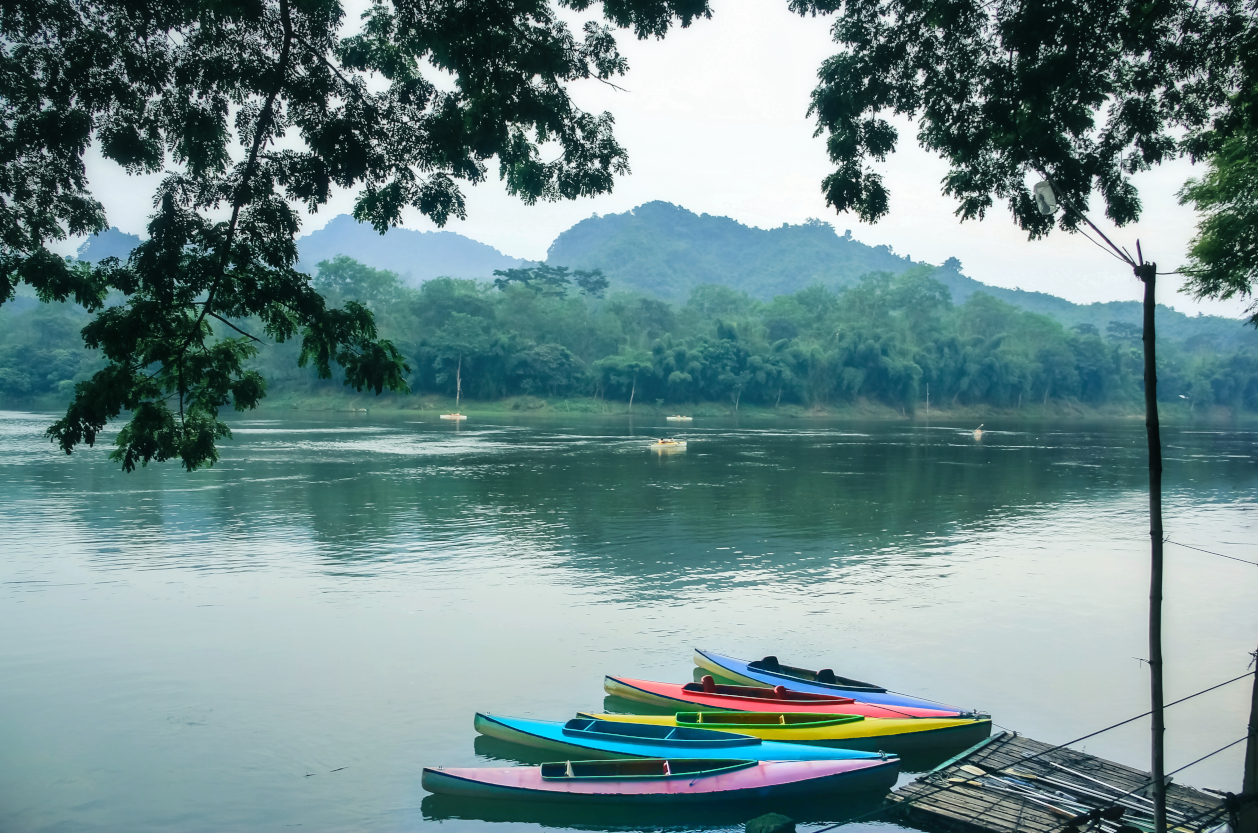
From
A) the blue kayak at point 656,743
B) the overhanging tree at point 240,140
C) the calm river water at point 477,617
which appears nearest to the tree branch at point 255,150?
the overhanging tree at point 240,140

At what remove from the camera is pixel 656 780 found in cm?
791

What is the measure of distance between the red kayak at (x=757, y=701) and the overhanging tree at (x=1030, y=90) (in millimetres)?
5085

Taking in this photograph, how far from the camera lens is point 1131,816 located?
7.39 m

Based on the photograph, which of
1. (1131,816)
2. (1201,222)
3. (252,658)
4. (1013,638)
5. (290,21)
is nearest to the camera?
(1131,816)

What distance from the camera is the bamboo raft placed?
7.26 meters

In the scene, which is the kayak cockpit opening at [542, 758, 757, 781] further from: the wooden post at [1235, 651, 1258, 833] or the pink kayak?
the wooden post at [1235, 651, 1258, 833]

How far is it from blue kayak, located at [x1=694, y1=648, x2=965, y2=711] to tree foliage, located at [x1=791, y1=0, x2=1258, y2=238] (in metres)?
4.99

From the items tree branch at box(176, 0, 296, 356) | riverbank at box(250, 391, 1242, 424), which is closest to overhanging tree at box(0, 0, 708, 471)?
tree branch at box(176, 0, 296, 356)

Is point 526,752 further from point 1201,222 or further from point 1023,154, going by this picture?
point 1201,222

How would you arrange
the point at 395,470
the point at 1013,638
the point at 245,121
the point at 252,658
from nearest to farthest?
the point at 245,121 < the point at 252,658 < the point at 1013,638 < the point at 395,470

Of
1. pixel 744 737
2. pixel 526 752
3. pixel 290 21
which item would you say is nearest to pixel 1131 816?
pixel 744 737

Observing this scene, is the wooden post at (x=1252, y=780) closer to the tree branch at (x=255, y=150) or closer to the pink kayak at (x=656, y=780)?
the pink kayak at (x=656, y=780)

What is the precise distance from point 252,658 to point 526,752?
5.05 m

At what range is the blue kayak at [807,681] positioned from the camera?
9.68 m
